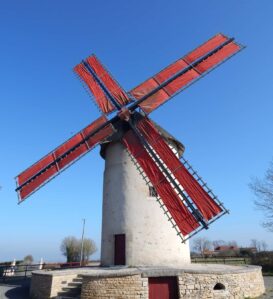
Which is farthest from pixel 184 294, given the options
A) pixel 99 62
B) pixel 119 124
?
pixel 99 62

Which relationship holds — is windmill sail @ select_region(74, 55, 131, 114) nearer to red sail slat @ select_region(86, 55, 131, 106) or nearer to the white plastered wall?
red sail slat @ select_region(86, 55, 131, 106)

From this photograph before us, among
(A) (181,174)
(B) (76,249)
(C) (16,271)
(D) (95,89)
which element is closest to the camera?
(A) (181,174)

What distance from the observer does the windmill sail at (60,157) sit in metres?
12.6

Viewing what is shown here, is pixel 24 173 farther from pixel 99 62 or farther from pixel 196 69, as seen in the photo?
pixel 196 69

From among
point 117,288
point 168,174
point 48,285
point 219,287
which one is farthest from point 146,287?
point 168,174

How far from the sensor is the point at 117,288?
9.59 meters

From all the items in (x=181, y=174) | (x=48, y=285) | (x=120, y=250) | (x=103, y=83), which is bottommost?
(x=48, y=285)

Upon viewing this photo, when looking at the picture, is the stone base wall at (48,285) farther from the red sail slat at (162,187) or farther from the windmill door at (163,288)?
the red sail slat at (162,187)

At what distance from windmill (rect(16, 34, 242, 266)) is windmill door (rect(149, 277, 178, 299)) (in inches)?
84.8

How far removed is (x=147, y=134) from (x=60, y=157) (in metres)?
3.92

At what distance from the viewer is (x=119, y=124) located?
1366 cm

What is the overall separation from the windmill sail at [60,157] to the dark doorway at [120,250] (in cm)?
391

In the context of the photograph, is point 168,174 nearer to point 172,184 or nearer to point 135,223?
point 172,184

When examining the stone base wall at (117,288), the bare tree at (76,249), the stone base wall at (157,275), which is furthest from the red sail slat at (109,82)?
the bare tree at (76,249)
